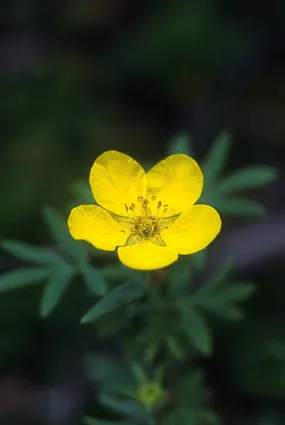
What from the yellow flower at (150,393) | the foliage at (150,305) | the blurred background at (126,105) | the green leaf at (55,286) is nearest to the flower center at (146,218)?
the foliage at (150,305)

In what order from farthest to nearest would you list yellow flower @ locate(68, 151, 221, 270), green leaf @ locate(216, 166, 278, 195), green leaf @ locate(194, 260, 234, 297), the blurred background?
the blurred background
green leaf @ locate(216, 166, 278, 195)
green leaf @ locate(194, 260, 234, 297)
yellow flower @ locate(68, 151, 221, 270)

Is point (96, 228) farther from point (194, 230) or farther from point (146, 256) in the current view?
point (194, 230)

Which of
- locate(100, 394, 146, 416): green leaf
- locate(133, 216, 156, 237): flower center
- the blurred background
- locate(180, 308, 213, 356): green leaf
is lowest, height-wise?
locate(100, 394, 146, 416): green leaf

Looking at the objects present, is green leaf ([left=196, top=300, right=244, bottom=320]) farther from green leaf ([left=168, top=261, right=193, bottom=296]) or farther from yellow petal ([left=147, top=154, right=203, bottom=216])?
yellow petal ([left=147, top=154, right=203, bottom=216])

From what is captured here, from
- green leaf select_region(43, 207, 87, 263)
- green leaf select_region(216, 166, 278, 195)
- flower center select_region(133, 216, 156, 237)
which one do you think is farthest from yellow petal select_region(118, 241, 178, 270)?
green leaf select_region(216, 166, 278, 195)

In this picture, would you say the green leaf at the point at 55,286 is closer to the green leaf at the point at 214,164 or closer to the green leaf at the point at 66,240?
the green leaf at the point at 66,240
